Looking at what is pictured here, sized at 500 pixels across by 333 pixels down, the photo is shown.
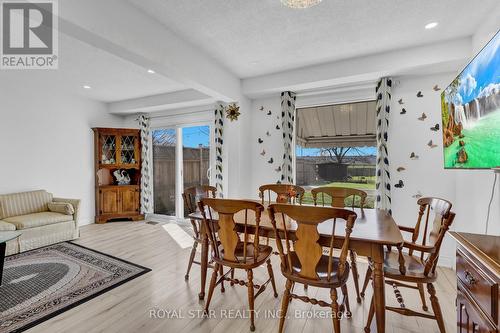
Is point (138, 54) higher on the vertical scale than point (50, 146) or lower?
higher

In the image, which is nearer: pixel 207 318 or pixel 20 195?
pixel 207 318

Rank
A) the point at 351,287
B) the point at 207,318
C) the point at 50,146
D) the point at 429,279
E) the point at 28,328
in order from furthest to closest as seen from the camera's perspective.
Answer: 1. the point at 50,146
2. the point at 351,287
3. the point at 207,318
4. the point at 28,328
5. the point at 429,279

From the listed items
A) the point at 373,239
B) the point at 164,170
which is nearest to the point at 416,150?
the point at 373,239

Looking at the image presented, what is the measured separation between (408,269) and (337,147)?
236 centimetres

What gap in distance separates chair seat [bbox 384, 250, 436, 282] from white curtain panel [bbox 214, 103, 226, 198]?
2798 millimetres

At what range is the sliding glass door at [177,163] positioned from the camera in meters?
4.99

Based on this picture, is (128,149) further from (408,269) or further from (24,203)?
(408,269)

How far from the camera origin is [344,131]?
12.5 ft

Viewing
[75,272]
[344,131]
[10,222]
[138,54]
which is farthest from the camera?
[344,131]

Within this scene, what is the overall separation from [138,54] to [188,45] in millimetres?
760

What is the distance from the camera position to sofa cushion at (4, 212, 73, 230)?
3324mm

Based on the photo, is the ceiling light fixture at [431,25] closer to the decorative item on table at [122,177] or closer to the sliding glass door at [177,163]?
the sliding glass door at [177,163]

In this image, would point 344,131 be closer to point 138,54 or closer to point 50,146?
point 138,54

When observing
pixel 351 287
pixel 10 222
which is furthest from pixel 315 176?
pixel 10 222
